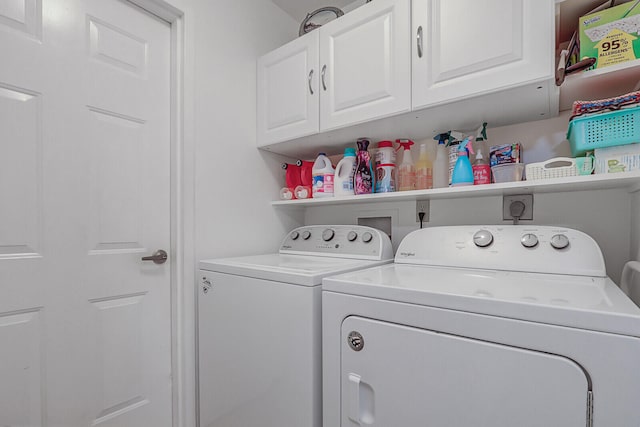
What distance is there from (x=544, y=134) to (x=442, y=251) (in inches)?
27.6

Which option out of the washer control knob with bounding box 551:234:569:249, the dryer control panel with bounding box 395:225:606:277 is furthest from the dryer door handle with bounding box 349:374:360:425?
the washer control knob with bounding box 551:234:569:249

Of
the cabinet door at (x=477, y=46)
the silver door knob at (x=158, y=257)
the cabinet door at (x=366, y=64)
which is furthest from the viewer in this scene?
the silver door knob at (x=158, y=257)

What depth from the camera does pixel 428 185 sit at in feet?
5.20

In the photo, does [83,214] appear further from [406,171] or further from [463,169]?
[463,169]

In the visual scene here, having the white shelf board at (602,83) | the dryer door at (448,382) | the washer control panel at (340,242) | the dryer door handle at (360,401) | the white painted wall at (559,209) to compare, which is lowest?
the dryer door handle at (360,401)

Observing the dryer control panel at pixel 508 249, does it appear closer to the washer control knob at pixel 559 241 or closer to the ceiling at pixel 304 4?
the washer control knob at pixel 559 241

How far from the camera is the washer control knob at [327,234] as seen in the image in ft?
5.66

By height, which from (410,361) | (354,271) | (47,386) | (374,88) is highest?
(374,88)

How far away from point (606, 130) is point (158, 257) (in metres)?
1.83

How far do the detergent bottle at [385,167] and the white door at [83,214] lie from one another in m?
1.08

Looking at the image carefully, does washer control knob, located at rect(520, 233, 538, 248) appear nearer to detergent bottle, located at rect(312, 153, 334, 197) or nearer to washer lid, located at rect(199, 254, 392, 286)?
washer lid, located at rect(199, 254, 392, 286)

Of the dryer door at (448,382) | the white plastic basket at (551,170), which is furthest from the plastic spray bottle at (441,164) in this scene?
the dryer door at (448,382)

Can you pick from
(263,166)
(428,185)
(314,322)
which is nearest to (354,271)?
(314,322)

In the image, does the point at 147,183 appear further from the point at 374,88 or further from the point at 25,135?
the point at 374,88
